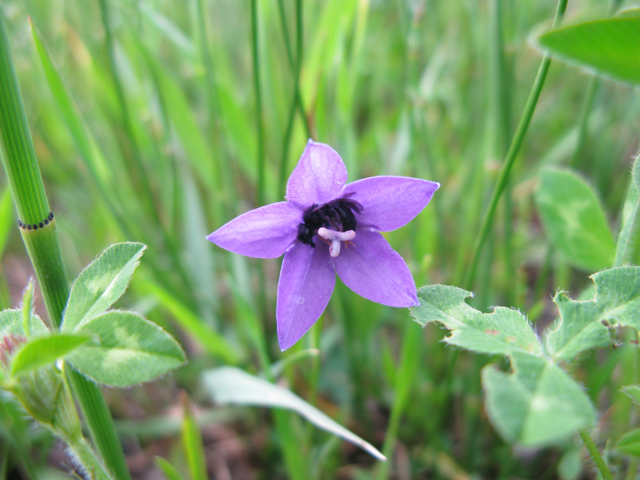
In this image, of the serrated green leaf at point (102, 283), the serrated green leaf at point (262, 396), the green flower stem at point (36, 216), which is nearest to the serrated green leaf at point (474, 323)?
the serrated green leaf at point (262, 396)

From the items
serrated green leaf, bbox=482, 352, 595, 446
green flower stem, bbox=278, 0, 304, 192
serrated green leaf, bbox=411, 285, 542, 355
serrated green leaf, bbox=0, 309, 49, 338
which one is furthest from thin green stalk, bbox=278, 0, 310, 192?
serrated green leaf, bbox=482, 352, 595, 446

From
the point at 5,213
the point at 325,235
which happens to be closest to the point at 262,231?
the point at 325,235

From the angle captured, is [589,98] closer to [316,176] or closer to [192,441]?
[316,176]

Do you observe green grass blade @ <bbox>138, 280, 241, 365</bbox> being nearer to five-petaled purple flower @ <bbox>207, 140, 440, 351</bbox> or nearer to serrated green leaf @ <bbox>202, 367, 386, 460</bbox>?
serrated green leaf @ <bbox>202, 367, 386, 460</bbox>

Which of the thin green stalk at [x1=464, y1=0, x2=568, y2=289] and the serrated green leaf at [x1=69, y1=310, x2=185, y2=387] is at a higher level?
the thin green stalk at [x1=464, y1=0, x2=568, y2=289]

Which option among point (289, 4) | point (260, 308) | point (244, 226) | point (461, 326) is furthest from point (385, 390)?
point (289, 4)

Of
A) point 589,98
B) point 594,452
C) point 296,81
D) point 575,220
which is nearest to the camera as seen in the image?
point 594,452

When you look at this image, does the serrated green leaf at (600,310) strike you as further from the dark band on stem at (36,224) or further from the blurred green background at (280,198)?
the dark band on stem at (36,224)
